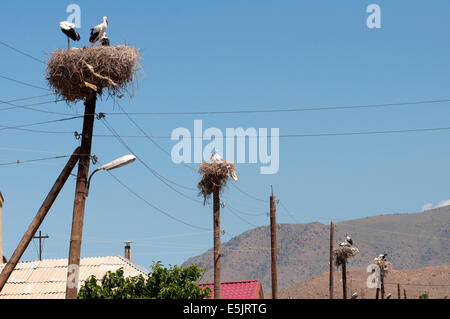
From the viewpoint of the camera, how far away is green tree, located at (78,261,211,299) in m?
21.9

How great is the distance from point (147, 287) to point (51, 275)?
13.7 metres

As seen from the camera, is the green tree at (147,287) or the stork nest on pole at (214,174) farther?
the stork nest on pole at (214,174)

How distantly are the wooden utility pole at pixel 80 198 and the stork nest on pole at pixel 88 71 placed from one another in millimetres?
358

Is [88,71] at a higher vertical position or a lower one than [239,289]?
higher

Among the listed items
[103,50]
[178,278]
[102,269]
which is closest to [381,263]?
[102,269]

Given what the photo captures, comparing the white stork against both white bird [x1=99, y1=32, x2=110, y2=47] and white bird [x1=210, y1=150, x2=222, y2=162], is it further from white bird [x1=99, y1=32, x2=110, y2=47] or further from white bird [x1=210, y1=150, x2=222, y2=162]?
white bird [x1=210, y1=150, x2=222, y2=162]

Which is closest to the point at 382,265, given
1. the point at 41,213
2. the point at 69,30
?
the point at 69,30

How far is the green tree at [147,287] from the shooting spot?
2188cm

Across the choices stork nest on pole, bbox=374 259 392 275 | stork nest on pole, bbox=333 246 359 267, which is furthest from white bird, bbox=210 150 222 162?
stork nest on pole, bbox=374 259 392 275

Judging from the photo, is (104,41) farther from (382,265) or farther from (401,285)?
(401,285)

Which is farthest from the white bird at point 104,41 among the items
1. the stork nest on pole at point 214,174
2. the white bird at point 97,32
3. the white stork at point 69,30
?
the stork nest on pole at point 214,174

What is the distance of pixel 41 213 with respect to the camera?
1823 centimetres

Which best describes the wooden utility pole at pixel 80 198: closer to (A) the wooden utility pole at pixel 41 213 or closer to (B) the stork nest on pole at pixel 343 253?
(A) the wooden utility pole at pixel 41 213
